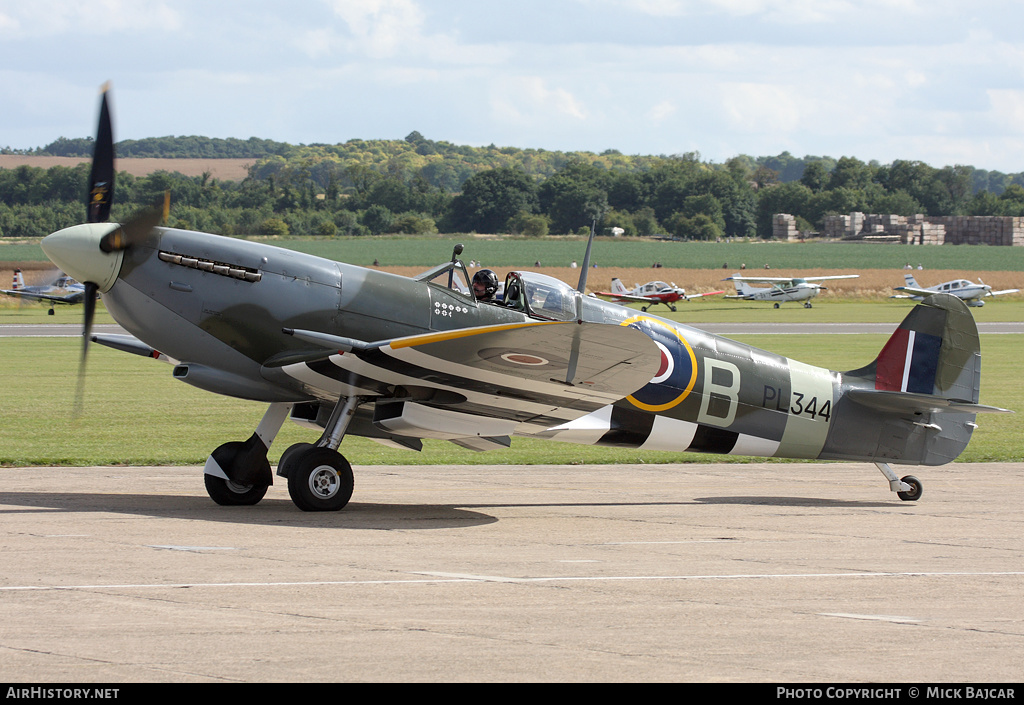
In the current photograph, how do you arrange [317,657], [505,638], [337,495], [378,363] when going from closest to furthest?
1. [317,657]
2. [505,638]
3. [378,363]
4. [337,495]

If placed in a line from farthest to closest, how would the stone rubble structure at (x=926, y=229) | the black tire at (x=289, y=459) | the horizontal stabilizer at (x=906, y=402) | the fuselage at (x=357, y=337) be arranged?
the stone rubble structure at (x=926, y=229) → the horizontal stabilizer at (x=906, y=402) → the black tire at (x=289, y=459) → the fuselage at (x=357, y=337)

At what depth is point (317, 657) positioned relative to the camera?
5477 mm

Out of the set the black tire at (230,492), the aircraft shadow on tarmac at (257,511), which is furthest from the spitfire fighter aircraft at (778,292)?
the black tire at (230,492)

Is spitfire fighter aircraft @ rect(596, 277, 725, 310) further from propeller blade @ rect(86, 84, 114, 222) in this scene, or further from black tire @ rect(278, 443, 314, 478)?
propeller blade @ rect(86, 84, 114, 222)

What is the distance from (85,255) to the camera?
9.27 meters

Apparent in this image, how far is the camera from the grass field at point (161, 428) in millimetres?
14484

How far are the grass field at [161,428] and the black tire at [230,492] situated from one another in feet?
10.9

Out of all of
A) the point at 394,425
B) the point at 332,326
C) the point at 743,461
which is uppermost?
the point at 332,326

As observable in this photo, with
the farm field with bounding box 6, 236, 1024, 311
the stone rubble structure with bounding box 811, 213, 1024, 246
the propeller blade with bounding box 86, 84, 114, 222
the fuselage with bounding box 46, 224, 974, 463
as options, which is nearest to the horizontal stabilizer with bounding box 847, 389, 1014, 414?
the fuselage with bounding box 46, 224, 974, 463

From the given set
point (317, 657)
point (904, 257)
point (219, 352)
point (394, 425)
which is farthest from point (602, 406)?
point (904, 257)

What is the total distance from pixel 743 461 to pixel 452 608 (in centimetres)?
951

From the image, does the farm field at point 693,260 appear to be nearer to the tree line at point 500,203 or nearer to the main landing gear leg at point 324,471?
the tree line at point 500,203
